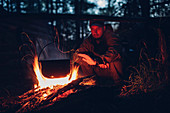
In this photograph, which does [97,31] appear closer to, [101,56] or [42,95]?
[101,56]

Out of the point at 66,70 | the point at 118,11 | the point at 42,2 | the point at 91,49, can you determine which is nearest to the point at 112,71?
the point at 91,49

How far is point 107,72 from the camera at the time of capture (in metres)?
3.78

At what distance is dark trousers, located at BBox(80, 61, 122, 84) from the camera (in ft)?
12.1

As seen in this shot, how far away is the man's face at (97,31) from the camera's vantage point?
378 cm

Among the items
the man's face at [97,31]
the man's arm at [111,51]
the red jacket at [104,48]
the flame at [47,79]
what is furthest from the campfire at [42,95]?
the man's face at [97,31]

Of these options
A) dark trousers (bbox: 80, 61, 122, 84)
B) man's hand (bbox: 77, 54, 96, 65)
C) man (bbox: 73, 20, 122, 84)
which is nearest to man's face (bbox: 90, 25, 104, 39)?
man (bbox: 73, 20, 122, 84)

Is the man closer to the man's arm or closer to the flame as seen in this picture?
the man's arm

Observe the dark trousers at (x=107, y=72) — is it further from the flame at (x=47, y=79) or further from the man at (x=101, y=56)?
the flame at (x=47, y=79)

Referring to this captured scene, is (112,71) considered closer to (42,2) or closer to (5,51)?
(5,51)

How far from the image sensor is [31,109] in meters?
2.43

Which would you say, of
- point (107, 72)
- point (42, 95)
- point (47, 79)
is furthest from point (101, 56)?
point (42, 95)

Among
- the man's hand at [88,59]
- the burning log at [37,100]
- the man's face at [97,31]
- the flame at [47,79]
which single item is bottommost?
the burning log at [37,100]

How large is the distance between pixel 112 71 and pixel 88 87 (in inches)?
37.7

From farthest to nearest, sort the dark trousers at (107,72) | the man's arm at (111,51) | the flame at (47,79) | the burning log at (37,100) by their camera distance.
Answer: the dark trousers at (107,72) < the man's arm at (111,51) < the flame at (47,79) < the burning log at (37,100)
